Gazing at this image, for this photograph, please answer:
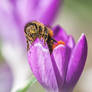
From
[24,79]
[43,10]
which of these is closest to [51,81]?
[24,79]

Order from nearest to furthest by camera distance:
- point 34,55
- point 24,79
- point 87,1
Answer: point 34,55 < point 24,79 < point 87,1

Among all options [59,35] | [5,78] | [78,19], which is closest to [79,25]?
[78,19]

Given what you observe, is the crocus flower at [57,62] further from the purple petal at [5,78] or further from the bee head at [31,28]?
the purple petal at [5,78]

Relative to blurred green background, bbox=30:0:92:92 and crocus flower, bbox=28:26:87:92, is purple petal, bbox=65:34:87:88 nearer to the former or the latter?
crocus flower, bbox=28:26:87:92

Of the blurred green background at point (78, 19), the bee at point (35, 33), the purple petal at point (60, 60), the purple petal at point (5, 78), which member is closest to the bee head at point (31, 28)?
the bee at point (35, 33)

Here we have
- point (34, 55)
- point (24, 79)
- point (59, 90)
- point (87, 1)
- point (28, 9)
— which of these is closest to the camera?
point (34, 55)

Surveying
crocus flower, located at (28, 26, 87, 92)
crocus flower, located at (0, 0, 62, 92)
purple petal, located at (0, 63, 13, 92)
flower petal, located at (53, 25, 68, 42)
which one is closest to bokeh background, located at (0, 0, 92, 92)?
purple petal, located at (0, 63, 13, 92)

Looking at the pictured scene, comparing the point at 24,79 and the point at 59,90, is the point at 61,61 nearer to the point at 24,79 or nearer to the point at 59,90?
the point at 59,90
